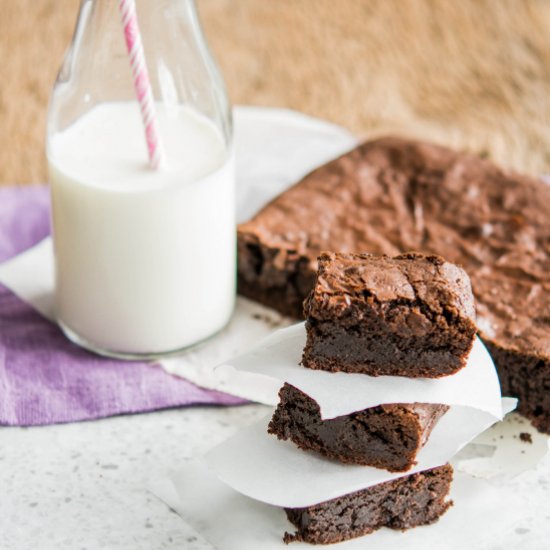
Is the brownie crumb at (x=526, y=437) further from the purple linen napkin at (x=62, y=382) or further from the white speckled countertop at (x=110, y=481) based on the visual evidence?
the purple linen napkin at (x=62, y=382)

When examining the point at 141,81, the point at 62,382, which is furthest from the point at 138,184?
the point at 62,382

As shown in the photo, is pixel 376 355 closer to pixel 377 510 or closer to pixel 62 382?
pixel 377 510

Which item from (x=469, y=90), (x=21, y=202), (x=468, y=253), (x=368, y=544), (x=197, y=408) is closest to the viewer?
(x=368, y=544)

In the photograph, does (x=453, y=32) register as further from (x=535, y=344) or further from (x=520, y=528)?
(x=520, y=528)

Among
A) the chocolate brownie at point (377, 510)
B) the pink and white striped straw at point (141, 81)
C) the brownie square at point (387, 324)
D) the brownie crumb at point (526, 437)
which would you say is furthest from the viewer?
the brownie crumb at point (526, 437)

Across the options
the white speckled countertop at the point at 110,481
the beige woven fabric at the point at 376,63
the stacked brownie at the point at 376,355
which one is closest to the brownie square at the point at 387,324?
the stacked brownie at the point at 376,355

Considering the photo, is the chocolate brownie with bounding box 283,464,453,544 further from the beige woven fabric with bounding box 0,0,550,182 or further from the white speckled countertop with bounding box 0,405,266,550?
the beige woven fabric with bounding box 0,0,550,182

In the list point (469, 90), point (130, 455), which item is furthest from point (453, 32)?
point (130, 455)
